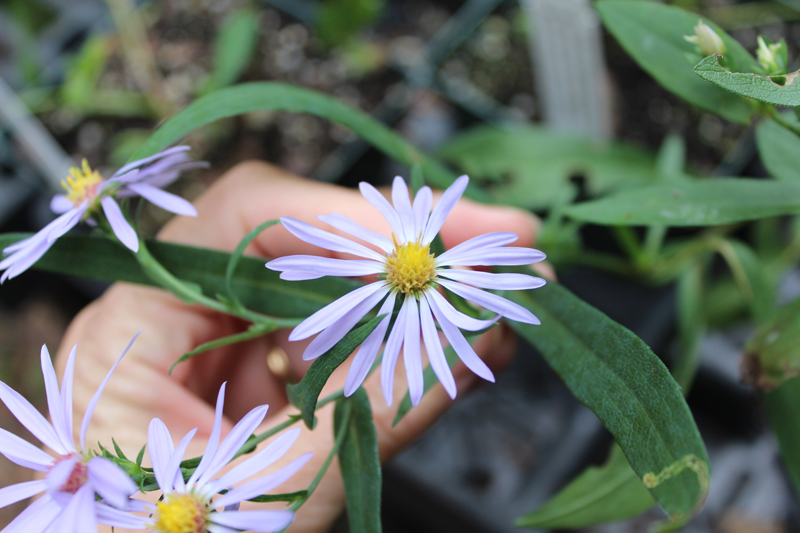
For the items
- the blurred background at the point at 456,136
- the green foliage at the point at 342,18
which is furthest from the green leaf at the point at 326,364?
the green foliage at the point at 342,18

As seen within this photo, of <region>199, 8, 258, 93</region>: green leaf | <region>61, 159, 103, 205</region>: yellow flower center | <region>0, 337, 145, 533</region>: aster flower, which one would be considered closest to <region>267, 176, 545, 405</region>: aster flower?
<region>0, 337, 145, 533</region>: aster flower

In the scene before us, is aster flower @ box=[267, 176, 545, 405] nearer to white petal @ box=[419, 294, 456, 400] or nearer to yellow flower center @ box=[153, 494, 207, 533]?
white petal @ box=[419, 294, 456, 400]

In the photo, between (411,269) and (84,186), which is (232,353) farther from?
(411,269)

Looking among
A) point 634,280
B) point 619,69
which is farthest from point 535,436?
point 619,69

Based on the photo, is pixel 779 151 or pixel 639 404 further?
pixel 779 151

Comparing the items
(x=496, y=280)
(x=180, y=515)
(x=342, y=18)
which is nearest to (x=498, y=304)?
(x=496, y=280)

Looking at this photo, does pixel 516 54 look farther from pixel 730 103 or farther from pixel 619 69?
pixel 730 103
